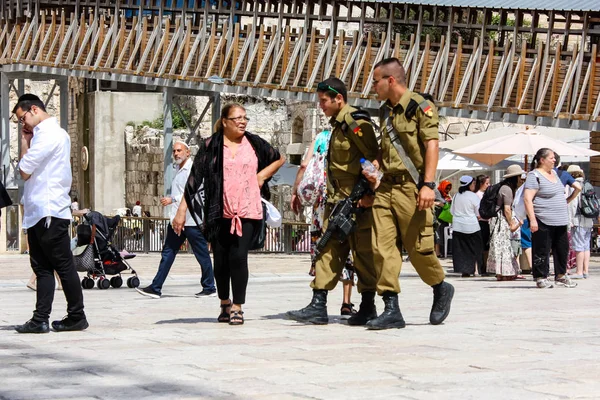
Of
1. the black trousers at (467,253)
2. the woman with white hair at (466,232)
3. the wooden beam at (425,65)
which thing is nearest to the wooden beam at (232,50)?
the wooden beam at (425,65)

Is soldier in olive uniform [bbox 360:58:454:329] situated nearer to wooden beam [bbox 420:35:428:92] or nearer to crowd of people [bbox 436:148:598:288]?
crowd of people [bbox 436:148:598:288]

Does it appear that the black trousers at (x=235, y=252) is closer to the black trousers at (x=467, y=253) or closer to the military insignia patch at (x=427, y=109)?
the military insignia patch at (x=427, y=109)

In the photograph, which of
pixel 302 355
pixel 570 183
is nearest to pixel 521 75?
pixel 570 183

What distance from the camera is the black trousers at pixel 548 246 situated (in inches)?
582

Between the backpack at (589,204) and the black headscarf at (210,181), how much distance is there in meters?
8.62

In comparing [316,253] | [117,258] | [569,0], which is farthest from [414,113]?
[569,0]

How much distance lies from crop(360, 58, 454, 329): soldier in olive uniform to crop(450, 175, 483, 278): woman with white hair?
31.9 feet

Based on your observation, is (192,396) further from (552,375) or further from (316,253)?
(316,253)

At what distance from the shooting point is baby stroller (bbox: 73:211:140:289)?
1584 centimetres

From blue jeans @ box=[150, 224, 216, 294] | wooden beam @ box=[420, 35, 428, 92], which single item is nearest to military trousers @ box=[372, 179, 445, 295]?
blue jeans @ box=[150, 224, 216, 294]

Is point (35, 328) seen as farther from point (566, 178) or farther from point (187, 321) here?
point (566, 178)

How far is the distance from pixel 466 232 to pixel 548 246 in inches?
173

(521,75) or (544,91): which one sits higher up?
(521,75)

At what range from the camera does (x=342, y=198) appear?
9.60m
